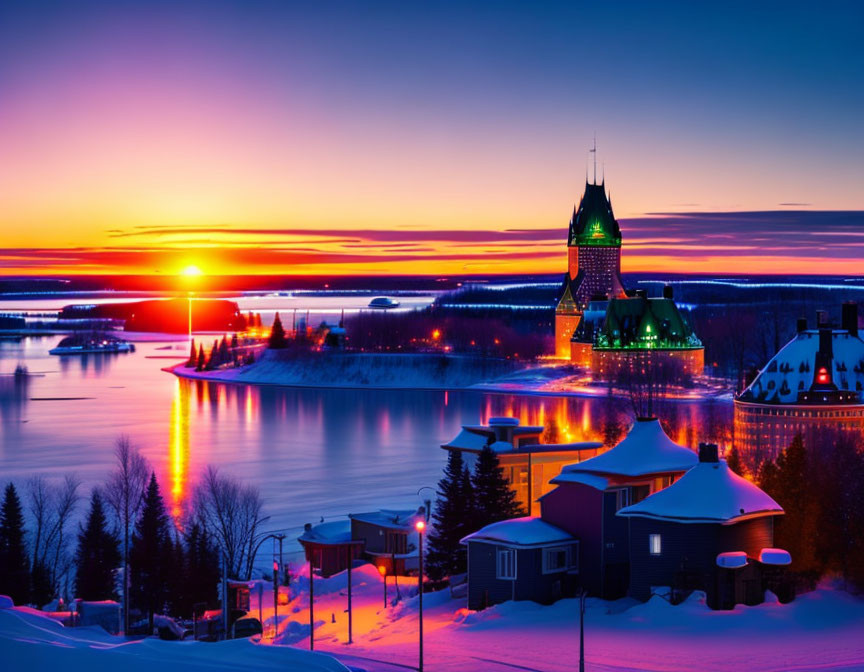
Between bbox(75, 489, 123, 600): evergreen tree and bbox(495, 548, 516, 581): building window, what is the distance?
315 inches

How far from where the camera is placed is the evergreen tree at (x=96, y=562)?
23.9 meters

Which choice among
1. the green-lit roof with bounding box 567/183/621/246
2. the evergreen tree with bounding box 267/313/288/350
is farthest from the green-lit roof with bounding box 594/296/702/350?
the evergreen tree with bounding box 267/313/288/350

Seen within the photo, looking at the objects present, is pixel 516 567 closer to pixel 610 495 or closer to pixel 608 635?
pixel 610 495

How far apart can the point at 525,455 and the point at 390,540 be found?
14.4ft

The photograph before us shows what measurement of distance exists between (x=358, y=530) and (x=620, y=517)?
23.5 feet

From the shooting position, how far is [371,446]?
4578 cm

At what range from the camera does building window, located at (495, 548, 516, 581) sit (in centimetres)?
2131

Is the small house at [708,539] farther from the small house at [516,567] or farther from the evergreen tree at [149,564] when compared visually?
the evergreen tree at [149,564]

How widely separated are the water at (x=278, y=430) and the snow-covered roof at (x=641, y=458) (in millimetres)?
8273

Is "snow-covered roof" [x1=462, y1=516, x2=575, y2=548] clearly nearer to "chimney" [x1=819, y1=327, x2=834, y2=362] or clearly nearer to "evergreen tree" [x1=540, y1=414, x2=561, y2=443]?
"chimney" [x1=819, y1=327, x2=834, y2=362]

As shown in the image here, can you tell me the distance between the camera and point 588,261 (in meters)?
102

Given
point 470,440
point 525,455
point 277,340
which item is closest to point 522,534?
point 525,455

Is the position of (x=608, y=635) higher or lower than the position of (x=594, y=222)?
lower

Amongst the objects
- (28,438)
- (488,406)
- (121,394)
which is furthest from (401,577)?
(121,394)
